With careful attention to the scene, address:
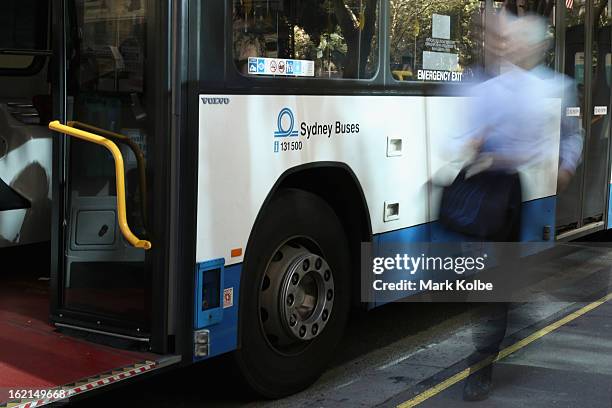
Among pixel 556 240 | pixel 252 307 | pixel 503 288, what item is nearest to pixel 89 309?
pixel 252 307

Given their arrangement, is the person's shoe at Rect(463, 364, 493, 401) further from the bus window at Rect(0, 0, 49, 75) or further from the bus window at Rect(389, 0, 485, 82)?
the bus window at Rect(0, 0, 49, 75)

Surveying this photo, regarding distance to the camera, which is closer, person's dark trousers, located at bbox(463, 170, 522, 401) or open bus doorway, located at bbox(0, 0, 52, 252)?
person's dark trousers, located at bbox(463, 170, 522, 401)

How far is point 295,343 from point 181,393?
81 centimetres

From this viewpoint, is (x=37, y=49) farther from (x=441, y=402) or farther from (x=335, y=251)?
(x=441, y=402)

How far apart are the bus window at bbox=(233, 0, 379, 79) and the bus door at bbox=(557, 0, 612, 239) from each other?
111 inches

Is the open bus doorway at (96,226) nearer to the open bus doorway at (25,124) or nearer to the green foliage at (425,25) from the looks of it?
the open bus doorway at (25,124)

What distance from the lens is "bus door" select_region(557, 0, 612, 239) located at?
7773 millimetres

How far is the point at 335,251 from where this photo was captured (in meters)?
5.45

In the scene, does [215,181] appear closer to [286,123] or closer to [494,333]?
[286,123]

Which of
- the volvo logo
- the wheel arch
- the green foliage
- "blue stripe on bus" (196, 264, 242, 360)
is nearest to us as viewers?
the volvo logo

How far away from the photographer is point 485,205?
5656 millimetres

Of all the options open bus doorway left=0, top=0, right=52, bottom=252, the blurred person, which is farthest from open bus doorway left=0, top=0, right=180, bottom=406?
the blurred person

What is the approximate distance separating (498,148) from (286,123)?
1.35 m

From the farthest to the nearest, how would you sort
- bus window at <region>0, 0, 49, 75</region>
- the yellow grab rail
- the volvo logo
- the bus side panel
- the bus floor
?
bus window at <region>0, 0, 49, 75</region>, the bus side panel, the volvo logo, the yellow grab rail, the bus floor
